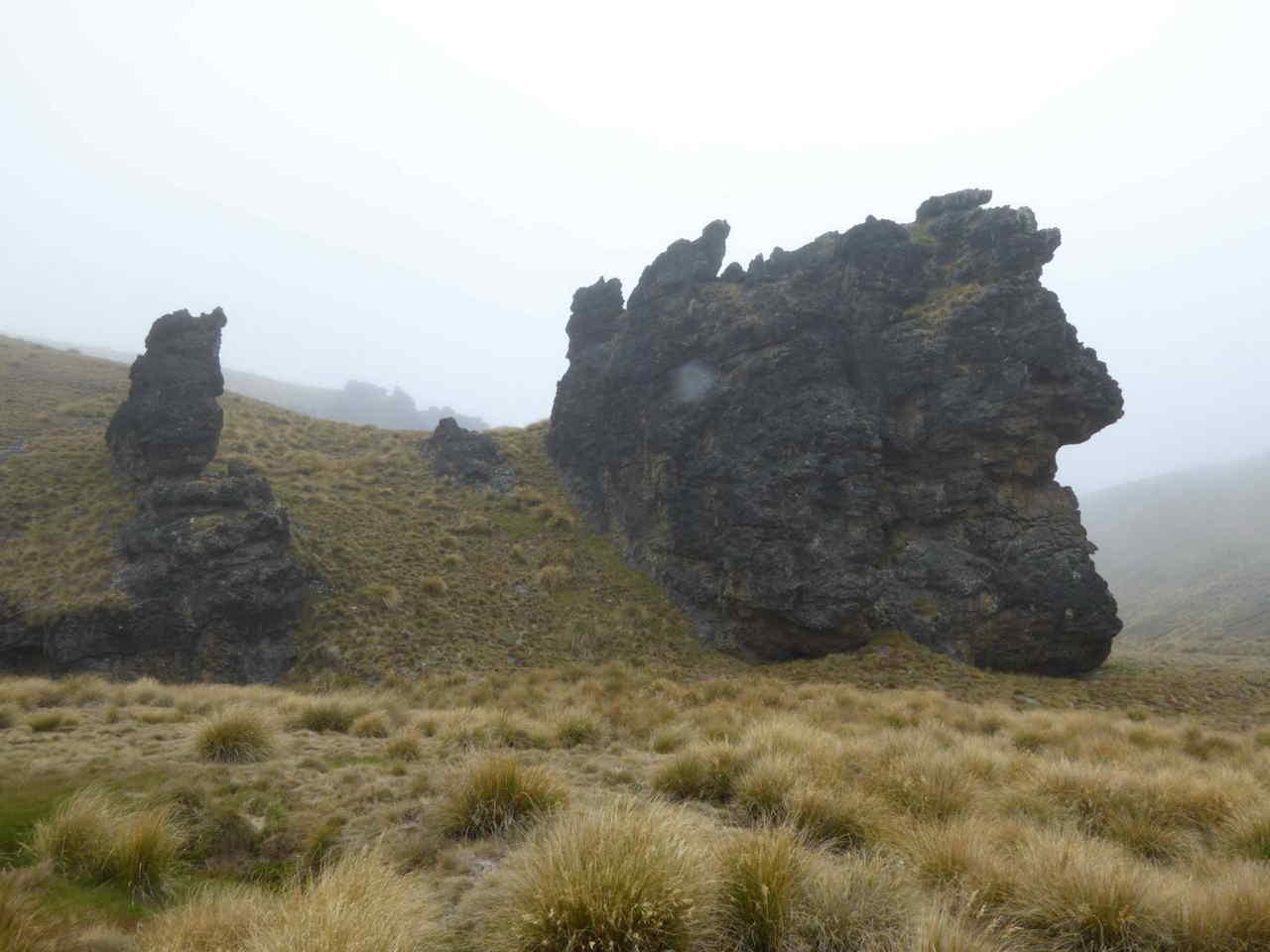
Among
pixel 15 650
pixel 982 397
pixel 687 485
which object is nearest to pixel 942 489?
pixel 982 397

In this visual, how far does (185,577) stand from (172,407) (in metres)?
8.73

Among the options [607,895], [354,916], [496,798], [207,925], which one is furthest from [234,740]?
[607,895]

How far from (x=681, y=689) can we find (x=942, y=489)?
12.7 metres

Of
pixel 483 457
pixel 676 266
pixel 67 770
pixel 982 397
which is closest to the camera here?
pixel 67 770

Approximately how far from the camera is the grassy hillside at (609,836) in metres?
4.05

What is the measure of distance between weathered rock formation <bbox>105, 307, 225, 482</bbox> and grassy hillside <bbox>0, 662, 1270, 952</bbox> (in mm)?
14785

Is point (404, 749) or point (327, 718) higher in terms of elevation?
point (404, 749)

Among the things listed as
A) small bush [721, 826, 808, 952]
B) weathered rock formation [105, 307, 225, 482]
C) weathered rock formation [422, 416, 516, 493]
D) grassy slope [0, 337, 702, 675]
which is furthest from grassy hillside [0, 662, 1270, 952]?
weathered rock formation [422, 416, 516, 493]

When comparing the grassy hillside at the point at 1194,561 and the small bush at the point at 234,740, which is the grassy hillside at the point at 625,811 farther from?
the grassy hillside at the point at 1194,561

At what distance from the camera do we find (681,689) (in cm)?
1691

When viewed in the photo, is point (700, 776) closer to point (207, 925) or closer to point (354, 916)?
point (354, 916)

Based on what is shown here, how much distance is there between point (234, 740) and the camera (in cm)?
882

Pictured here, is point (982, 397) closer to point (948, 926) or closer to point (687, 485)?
point (687, 485)

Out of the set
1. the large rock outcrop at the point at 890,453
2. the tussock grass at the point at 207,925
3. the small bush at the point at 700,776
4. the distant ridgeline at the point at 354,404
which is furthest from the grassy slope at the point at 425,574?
the distant ridgeline at the point at 354,404
